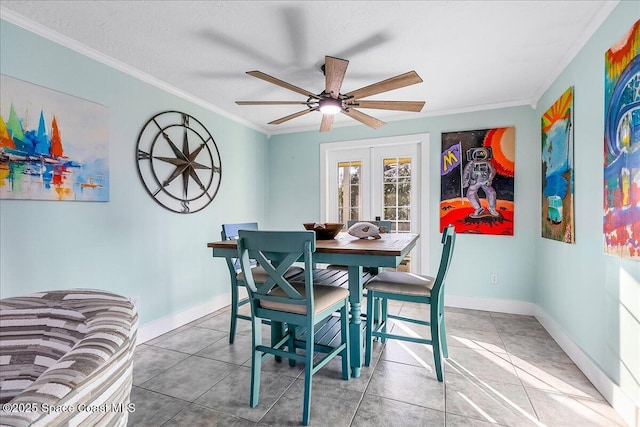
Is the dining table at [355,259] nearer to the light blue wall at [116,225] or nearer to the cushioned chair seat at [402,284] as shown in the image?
the cushioned chair seat at [402,284]

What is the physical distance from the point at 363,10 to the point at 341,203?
2608mm

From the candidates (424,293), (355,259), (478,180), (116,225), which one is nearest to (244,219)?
(116,225)

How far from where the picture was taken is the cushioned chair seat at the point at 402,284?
1.97 meters

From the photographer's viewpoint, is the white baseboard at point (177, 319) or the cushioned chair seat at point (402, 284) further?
the white baseboard at point (177, 319)

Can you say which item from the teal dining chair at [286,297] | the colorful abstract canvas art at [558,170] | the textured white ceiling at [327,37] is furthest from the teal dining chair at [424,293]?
the textured white ceiling at [327,37]

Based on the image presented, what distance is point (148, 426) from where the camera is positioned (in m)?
1.53

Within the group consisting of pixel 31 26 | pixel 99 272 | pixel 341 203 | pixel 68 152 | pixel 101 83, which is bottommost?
pixel 99 272

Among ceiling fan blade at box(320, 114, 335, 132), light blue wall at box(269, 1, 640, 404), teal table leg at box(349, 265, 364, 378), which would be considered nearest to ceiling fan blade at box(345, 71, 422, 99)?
ceiling fan blade at box(320, 114, 335, 132)

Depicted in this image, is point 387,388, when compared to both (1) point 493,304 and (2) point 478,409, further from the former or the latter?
(1) point 493,304

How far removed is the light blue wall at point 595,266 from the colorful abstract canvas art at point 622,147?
8cm

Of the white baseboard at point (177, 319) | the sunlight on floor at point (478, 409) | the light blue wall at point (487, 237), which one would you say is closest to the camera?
the sunlight on floor at point (478, 409)

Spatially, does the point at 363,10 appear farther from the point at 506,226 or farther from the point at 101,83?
the point at 506,226

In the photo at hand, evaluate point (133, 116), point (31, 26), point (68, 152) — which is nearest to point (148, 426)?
point (68, 152)

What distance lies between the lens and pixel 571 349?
7.16 feet
